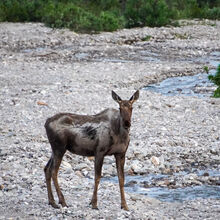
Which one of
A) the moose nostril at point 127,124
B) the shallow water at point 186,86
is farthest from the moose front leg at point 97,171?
the shallow water at point 186,86

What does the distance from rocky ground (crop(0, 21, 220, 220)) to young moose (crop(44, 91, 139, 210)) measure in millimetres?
579

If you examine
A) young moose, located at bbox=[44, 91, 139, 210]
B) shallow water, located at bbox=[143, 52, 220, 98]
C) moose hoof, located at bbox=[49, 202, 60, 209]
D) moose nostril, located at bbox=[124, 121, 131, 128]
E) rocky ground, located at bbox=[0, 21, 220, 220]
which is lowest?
shallow water, located at bbox=[143, 52, 220, 98]

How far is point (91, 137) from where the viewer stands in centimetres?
785

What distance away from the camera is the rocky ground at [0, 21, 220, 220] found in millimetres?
8609

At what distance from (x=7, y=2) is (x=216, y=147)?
24.3m

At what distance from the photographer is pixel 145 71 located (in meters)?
20.7

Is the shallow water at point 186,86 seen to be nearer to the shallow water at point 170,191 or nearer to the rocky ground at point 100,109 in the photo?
the rocky ground at point 100,109

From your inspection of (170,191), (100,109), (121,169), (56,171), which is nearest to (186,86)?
(100,109)

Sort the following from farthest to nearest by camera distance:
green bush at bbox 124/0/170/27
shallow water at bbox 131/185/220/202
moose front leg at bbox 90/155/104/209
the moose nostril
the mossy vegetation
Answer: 1. green bush at bbox 124/0/170/27
2. the mossy vegetation
3. shallow water at bbox 131/185/220/202
4. moose front leg at bbox 90/155/104/209
5. the moose nostril

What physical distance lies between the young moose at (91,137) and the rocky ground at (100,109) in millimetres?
579

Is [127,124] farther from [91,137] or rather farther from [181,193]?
[181,193]

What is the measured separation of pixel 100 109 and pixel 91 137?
22.8 feet

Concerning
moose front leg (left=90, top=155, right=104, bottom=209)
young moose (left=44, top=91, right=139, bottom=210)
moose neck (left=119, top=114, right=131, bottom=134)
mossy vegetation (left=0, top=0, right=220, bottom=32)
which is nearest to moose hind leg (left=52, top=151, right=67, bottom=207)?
young moose (left=44, top=91, right=139, bottom=210)

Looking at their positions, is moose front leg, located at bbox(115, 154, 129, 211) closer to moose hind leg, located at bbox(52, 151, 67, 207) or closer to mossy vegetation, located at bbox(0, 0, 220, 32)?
moose hind leg, located at bbox(52, 151, 67, 207)
